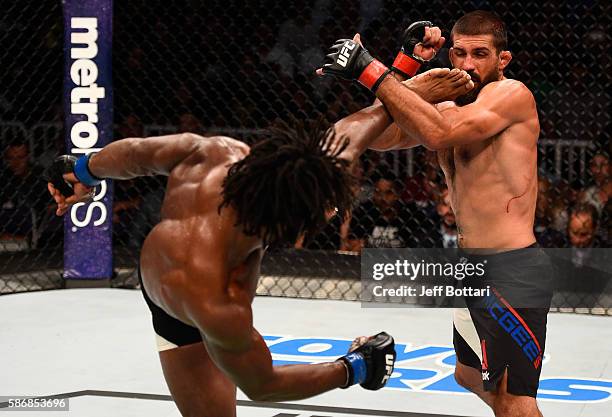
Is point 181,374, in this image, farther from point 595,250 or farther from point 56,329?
point 595,250

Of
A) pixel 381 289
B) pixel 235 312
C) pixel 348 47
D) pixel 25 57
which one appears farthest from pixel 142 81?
pixel 235 312

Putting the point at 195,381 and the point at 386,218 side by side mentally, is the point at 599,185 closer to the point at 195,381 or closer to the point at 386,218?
the point at 386,218

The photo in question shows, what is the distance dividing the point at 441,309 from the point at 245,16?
2648 millimetres

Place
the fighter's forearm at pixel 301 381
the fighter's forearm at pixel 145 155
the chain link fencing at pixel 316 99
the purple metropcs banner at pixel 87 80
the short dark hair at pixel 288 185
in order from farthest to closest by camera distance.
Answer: the chain link fencing at pixel 316 99 < the purple metropcs banner at pixel 87 80 < the fighter's forearm at pixel 145 155 < the fighter's forearm at pixel 301 381 < the short dark hair at pixel 288 185

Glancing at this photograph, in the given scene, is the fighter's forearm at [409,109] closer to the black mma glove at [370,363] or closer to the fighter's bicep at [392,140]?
the fighter's bicep at [392,140]

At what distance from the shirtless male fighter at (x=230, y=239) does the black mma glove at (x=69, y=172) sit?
1.0 inches

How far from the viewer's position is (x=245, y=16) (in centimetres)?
610

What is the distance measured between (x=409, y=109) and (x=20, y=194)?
12.7ft

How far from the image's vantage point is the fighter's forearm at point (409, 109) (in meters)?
1.95

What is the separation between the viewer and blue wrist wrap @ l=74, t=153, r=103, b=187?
77.7 inches

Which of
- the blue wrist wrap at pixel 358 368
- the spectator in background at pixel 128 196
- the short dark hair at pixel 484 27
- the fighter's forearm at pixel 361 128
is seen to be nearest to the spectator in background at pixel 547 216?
the spectator in background at pixel 128 196

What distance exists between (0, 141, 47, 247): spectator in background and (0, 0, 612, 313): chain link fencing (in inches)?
2.1

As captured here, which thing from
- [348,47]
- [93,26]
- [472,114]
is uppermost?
[93,26]

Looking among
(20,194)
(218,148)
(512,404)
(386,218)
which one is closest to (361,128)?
(218,148)
